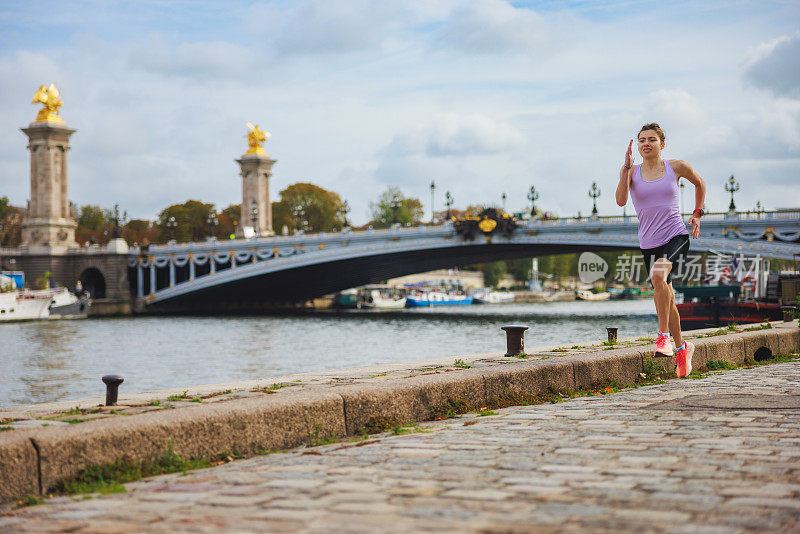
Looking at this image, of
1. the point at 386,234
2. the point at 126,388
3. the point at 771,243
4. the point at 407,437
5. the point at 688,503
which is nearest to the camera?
the point at 688,503

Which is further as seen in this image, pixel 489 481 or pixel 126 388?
pixel 126 388

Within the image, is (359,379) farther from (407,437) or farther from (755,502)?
(755,502)

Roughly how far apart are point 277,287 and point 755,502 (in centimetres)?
5990

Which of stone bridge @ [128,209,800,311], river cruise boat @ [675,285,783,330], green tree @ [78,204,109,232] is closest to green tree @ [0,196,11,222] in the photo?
green tree @ [78,204,109,232]

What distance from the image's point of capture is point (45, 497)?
385cm

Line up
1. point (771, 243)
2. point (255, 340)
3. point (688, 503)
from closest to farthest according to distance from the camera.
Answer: point (688, 503)
point (255, 340)
point (771, 243)

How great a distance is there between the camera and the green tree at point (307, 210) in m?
91.2

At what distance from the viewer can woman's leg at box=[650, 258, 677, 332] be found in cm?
628

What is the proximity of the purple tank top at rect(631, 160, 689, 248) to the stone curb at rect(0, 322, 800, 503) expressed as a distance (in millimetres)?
1319

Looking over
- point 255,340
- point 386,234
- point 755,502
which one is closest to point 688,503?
point 755,502

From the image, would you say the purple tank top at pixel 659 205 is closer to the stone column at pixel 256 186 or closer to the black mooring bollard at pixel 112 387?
the black mooring bollard at pixel 112 387

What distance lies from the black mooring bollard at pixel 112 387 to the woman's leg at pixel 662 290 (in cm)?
344

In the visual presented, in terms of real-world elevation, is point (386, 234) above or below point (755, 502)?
above

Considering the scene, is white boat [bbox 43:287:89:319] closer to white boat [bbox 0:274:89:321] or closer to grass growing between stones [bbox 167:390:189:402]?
white boat [bbox 0:274:89:321]
